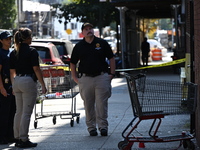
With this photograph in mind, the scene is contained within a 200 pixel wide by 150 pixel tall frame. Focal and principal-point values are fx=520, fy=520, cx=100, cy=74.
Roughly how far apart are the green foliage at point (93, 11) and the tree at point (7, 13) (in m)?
4.84

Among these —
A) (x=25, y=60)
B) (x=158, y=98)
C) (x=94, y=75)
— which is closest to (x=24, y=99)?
(x=25, y=60)

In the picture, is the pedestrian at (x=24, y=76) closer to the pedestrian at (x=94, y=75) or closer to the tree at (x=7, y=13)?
the pedestrian at (x=94, y=75)

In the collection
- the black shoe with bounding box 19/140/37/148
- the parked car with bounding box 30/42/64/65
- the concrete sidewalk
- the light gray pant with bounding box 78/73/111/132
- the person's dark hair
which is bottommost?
the concrete sidewalk

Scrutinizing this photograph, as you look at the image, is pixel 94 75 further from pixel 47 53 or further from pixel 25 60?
pixel 47 53

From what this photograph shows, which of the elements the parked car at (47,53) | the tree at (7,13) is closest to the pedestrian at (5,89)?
the parked car at (47,53)

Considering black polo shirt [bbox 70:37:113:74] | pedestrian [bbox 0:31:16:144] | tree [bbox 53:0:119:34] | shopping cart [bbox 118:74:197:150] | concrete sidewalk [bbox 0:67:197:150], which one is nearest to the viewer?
shopping cart [bbox 118:74:197:150]

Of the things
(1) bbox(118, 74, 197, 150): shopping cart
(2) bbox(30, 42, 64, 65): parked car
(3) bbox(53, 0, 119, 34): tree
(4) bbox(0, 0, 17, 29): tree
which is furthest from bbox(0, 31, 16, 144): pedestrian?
(4) bbox(0, 0, 17, 29): tree

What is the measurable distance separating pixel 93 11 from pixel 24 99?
78.3 ft

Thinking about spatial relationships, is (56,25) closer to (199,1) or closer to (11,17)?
(11,17)

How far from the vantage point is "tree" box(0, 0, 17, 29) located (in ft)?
120

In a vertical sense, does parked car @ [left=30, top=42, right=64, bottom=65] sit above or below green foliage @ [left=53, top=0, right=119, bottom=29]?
below

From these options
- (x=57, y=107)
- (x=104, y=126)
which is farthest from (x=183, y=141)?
Result: (x=57, y=107)

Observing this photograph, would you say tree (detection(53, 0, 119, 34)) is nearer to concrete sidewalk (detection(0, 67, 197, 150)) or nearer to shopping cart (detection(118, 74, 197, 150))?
concrete sidewalk (detection(0, 67, 197, 150))

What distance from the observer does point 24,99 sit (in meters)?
8.04
